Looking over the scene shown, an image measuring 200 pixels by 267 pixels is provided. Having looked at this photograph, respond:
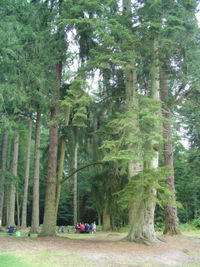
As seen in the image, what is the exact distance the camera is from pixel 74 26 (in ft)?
38.5

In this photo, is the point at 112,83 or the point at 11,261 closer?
the point at 11,261

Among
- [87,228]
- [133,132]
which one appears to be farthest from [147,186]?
[87,228]

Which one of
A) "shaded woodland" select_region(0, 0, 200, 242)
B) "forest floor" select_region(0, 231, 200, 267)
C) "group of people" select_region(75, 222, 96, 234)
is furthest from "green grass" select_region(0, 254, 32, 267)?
"group of people" select_region(75, 222, 96, 234)

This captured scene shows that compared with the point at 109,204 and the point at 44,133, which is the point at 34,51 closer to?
the point at 109,204

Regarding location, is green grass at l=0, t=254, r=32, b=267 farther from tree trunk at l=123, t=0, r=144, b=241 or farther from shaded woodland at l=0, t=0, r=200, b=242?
tree trunk at l=123, t=0, r=144, b=241

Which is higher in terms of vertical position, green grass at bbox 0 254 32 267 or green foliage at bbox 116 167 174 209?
green foliage at bbox 116 167 174 209

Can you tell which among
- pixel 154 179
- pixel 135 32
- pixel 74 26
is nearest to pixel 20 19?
pixel 74 26

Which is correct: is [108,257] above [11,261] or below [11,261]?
below

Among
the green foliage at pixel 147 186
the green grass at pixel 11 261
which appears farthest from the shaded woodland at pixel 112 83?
the green grass at pixel 11 261

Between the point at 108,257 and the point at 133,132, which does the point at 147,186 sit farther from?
the point at 108,257

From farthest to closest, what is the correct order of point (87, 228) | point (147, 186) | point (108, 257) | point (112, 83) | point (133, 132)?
1. point (87, 228)
2. point (112, 83)
3. point (147, 186)
4. point (133, 132)
5. point (108, 257)

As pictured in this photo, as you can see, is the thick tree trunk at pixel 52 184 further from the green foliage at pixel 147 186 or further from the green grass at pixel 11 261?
the green grass at pixel 11 261

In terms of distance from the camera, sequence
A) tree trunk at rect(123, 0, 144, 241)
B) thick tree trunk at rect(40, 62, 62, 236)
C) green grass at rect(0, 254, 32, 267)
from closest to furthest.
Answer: green grass at rect(0, 254, 32, 267)
tree trunk at rect(123, 0, 144, 241)
thick tree trunk at rect(40, 62, 62, 236)

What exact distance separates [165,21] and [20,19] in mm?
5821
